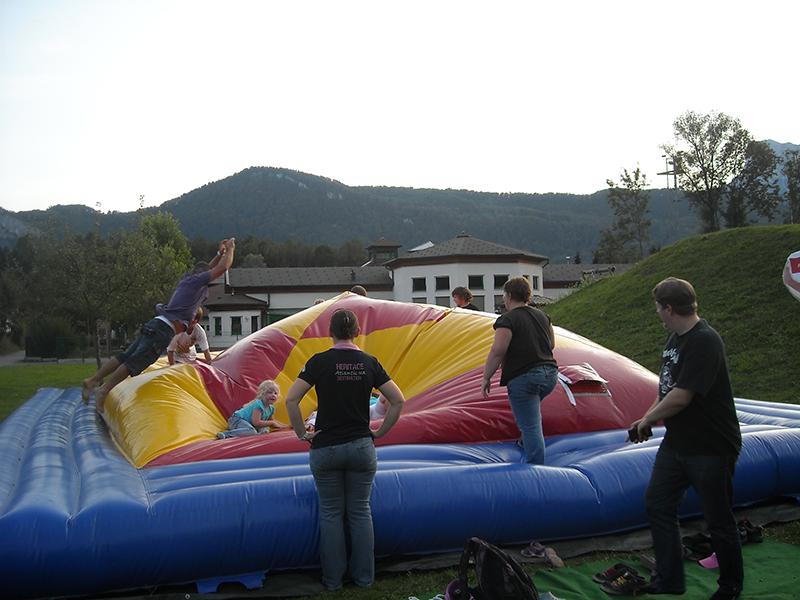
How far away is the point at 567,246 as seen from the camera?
100500mm

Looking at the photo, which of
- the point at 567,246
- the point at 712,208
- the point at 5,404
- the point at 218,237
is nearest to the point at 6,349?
the point at 5,404

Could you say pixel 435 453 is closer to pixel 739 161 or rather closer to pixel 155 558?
pixel 155 558

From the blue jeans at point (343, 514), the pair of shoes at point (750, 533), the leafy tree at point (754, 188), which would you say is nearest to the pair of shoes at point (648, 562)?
the pair of shoes at point (750, 533)

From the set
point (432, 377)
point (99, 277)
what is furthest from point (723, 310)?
point (99, 277)

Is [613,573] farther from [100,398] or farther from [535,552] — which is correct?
[100,398]

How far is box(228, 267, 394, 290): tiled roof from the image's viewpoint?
46.0 meters

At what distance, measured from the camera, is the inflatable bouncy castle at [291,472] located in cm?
321

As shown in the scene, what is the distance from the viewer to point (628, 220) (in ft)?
176

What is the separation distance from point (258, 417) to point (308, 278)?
4192 cm

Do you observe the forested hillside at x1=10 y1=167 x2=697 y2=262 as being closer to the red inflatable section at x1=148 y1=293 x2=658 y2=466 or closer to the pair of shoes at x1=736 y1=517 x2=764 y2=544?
the red inflatable section at x1=148 y1=293 x2=658 y2=466

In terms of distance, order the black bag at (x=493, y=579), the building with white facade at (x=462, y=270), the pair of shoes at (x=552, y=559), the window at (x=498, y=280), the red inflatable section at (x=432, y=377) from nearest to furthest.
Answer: the black bag at (x=493, y=579)
the pair of shoes at (x=552, y=559)
the red inflatable section at (x=432, y=377)
the building with white facade at (x=462, y=270)
the window at (x=498, y=280)

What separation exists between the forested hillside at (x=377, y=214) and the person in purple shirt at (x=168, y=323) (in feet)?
305

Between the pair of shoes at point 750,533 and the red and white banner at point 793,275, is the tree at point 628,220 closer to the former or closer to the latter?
the red and white banner at point 793,275

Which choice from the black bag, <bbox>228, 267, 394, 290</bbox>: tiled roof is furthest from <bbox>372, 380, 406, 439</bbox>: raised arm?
<bbox>228, 267, 394, 290</bbox>: tiled roof
